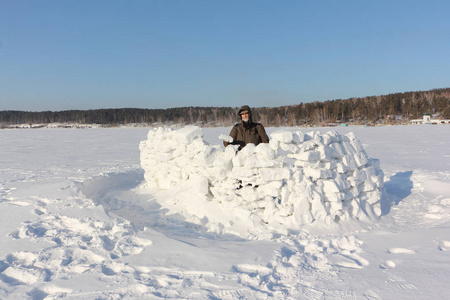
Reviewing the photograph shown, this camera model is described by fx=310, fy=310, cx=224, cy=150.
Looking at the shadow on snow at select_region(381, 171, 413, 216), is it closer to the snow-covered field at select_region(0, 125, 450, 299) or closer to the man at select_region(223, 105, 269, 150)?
the snow-covered field at select_region(0, 125, 450, 299)

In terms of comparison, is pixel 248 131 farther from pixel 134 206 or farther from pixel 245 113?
pixel 134 206

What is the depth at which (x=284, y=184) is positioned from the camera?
522cm

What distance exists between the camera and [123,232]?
4.20 metres

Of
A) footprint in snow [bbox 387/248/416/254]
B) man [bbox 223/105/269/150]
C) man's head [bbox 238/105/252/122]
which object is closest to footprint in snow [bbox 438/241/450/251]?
footprint in snow [bbox 387/248/416/254]

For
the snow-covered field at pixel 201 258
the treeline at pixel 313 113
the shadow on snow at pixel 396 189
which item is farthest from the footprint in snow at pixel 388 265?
the treeline at pixel 313 113

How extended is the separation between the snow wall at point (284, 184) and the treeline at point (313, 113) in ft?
231

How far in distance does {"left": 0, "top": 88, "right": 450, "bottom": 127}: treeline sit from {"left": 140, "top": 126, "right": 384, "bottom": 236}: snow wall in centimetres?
7028

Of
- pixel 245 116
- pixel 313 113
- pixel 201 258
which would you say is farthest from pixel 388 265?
pixel 313 113

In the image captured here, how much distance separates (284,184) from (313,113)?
256 feet

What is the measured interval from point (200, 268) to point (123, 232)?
1472 millimetres

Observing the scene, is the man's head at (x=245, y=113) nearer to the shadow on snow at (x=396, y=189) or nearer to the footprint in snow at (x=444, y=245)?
the shadow on snow at (x=396, y=189)

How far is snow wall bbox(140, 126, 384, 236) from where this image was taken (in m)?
5.05

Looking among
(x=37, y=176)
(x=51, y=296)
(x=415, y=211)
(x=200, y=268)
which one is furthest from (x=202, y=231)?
(x=37, y=176)

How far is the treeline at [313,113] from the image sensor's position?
72312 millimetres
